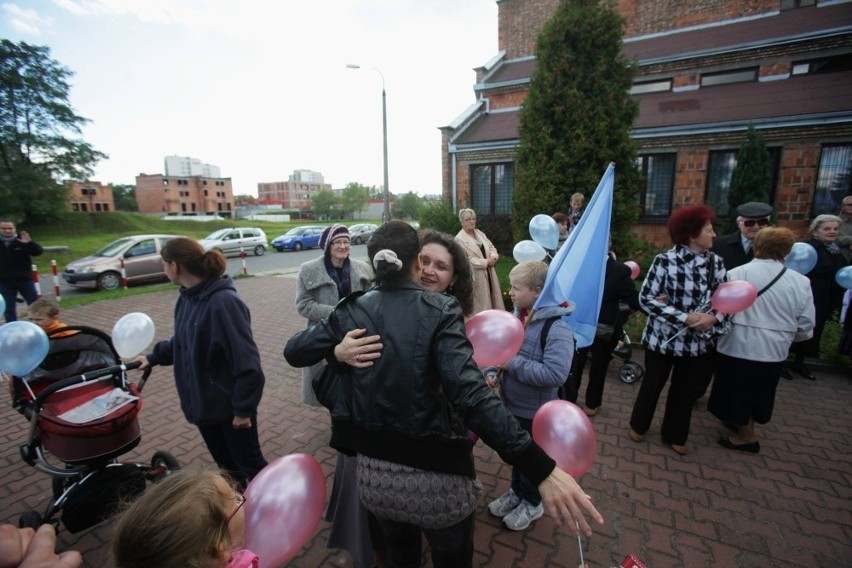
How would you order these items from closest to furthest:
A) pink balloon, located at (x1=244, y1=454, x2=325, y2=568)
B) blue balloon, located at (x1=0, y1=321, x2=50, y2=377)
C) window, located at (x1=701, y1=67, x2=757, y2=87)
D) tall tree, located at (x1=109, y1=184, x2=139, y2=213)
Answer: pink balloon, located at (x1=244, y1=454, x2=325, y2=568)
blue balloon, located at (x1=0, y1=321, x2=50, y2=377)
window, located at (x1=701, y1=67, x2=757, y2=87)
tall tree, located at (x1=109, y1=184, x2=139, y2=213)

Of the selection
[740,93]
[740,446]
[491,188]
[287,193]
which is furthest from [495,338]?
[287,193]

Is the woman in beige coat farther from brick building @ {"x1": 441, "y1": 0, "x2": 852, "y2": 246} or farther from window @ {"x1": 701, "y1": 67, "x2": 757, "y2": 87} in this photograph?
window @ {"x1": 701, "y1": 67, "x2": 757, "y2": 87}

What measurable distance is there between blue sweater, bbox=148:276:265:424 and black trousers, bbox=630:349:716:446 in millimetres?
3278

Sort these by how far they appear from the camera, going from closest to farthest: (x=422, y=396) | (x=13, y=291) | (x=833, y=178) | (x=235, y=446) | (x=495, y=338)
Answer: (x=422, y=396), (x=495, y=338), (x=235, y=446), (x=13, y=291), (x=833, y=178)

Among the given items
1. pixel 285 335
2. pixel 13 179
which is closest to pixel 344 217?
pixel 13 179

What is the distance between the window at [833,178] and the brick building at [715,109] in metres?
0.03

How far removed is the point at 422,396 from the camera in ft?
4.56

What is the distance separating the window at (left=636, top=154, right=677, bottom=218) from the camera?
43.5 feet

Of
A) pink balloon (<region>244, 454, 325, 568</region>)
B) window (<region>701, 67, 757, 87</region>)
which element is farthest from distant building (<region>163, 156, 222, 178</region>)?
pink balloon (<region>244, 454, 325, 568</region>)

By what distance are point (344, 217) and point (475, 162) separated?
70848mm

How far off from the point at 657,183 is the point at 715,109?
2727 millimetres

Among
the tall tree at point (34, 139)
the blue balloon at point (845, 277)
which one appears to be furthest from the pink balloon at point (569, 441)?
the tall tree at point (34, 139)

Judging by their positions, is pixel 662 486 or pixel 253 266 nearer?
pixel 662 486

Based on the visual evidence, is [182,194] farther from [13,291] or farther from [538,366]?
[538,366]
